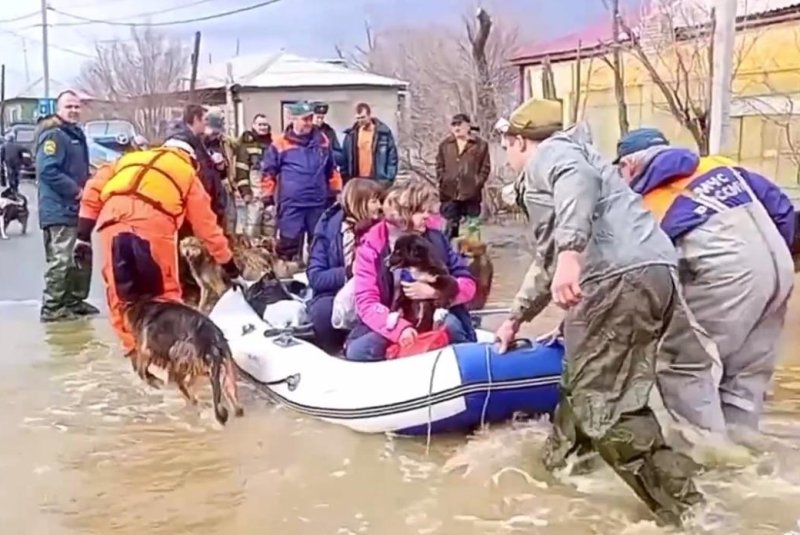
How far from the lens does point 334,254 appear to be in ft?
21.3

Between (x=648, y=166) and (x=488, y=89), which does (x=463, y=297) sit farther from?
(x=488, y=89)

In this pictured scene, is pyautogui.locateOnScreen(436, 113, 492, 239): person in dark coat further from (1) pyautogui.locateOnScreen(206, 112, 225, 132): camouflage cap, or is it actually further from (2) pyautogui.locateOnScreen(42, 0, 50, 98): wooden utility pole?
(2) pyautogui.locateOnScreen(42, 0, 50, 98): wooden utility pole

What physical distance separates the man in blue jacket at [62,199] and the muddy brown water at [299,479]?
8.54 ft

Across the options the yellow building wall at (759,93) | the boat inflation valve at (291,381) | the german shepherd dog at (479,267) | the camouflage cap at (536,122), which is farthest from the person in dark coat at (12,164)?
the camouflage cap at (536,122)

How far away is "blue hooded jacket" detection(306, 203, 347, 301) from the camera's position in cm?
645

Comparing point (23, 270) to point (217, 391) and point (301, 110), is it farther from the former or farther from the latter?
point (217, 391)

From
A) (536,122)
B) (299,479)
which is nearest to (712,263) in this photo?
(536,122)

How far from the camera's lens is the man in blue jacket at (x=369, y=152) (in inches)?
428

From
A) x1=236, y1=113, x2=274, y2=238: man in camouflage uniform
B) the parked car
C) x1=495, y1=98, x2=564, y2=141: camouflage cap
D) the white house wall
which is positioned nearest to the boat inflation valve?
x1=495, y1=98, x2=564, y2=141: camouflage cap

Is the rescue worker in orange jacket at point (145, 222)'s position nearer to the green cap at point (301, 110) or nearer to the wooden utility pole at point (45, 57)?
the green cap at point (301, 110)

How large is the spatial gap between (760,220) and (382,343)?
1.93m

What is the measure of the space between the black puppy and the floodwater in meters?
0.67

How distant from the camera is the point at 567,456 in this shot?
5.00m

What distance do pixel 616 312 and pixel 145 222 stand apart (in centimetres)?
298
